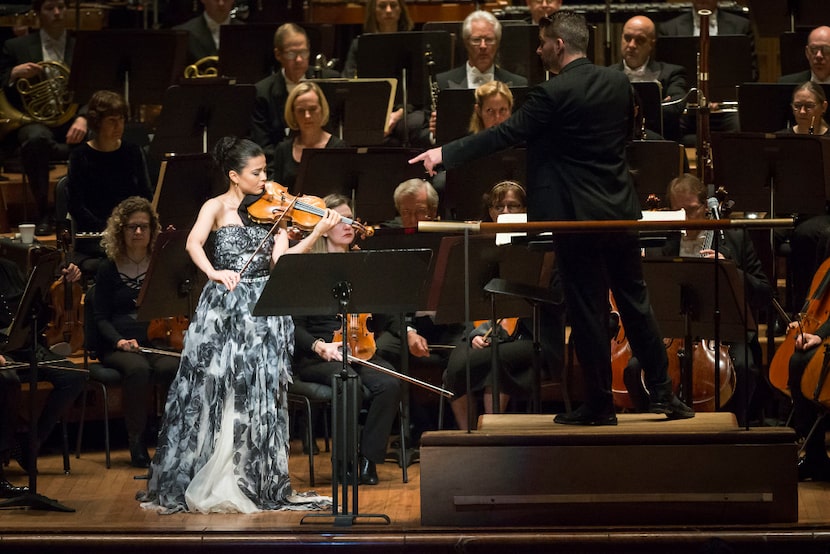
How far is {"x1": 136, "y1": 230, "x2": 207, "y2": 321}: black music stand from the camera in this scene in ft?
18.7

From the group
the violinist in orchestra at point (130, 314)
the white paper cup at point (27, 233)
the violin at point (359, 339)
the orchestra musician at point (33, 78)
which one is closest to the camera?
the violin at point (359, 339)

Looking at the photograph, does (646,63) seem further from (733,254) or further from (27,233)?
(27,233)

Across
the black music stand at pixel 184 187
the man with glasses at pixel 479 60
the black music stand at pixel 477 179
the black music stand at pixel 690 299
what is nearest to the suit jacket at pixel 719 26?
the man with glasses at pixel 479 60

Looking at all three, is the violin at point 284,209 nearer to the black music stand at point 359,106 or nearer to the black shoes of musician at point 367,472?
the black shoes of musician at point 367,472

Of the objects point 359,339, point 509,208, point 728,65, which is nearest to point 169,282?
point 359,339

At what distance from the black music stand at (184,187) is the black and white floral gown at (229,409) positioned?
1.21 m

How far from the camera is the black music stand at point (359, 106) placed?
23.5 feet

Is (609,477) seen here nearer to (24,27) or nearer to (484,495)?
(484,495)

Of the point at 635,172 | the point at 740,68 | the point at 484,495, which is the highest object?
the point at 740,68

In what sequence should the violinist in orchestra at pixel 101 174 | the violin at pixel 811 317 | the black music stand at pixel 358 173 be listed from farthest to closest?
1. the violinist in orchestra at pixel 101 174
2. the black music stand at pixel 358 173
3. the violin at pixel 811 317

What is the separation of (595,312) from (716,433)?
57 cm

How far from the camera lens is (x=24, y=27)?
28.0 feet

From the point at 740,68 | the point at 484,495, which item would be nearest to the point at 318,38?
the point at 740,68

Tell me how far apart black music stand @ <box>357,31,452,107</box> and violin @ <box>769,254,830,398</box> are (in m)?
2.84
